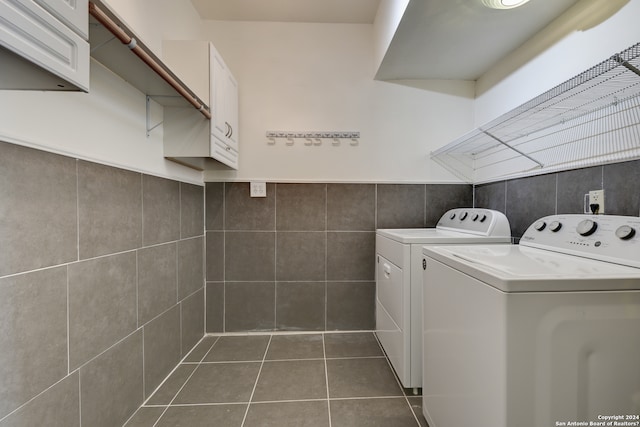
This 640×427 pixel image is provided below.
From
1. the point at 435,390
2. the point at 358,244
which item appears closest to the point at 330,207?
the point at 358,244

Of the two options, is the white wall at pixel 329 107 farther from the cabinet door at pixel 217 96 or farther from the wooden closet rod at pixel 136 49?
the wooden closet rod at pixel 136 49

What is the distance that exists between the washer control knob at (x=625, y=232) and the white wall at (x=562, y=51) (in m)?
0.74

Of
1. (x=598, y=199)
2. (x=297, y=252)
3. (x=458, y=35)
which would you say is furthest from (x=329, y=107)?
(x=598, y=199)

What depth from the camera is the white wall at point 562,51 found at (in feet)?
3.66

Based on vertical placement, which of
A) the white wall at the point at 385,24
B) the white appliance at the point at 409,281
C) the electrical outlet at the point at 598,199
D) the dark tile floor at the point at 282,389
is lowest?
the dark tile floor at the point at 282,389

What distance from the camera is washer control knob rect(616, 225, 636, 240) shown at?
883mm

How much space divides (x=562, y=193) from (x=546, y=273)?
92 centimetres

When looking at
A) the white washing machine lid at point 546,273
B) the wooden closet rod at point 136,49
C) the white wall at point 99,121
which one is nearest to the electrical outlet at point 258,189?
the white wall at point 99,121

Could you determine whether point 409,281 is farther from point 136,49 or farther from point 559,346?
point 136,49

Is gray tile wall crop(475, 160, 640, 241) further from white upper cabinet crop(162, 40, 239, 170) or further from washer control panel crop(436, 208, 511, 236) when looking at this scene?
white upper cabinet crop(162, 40, 239, 170)

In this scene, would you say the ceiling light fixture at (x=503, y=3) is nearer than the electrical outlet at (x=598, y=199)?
No

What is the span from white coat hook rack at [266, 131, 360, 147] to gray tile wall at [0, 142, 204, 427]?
0.83 meters

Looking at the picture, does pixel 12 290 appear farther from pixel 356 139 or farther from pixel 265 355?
pixel 356 139

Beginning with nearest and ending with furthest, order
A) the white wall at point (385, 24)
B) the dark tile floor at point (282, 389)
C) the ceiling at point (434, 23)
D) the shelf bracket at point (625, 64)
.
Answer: the shelf bracket at point (625, 64), the dark tile floor at point (282, 389), the ceiling at point (434, 23), the white wall at point (385, 24)
